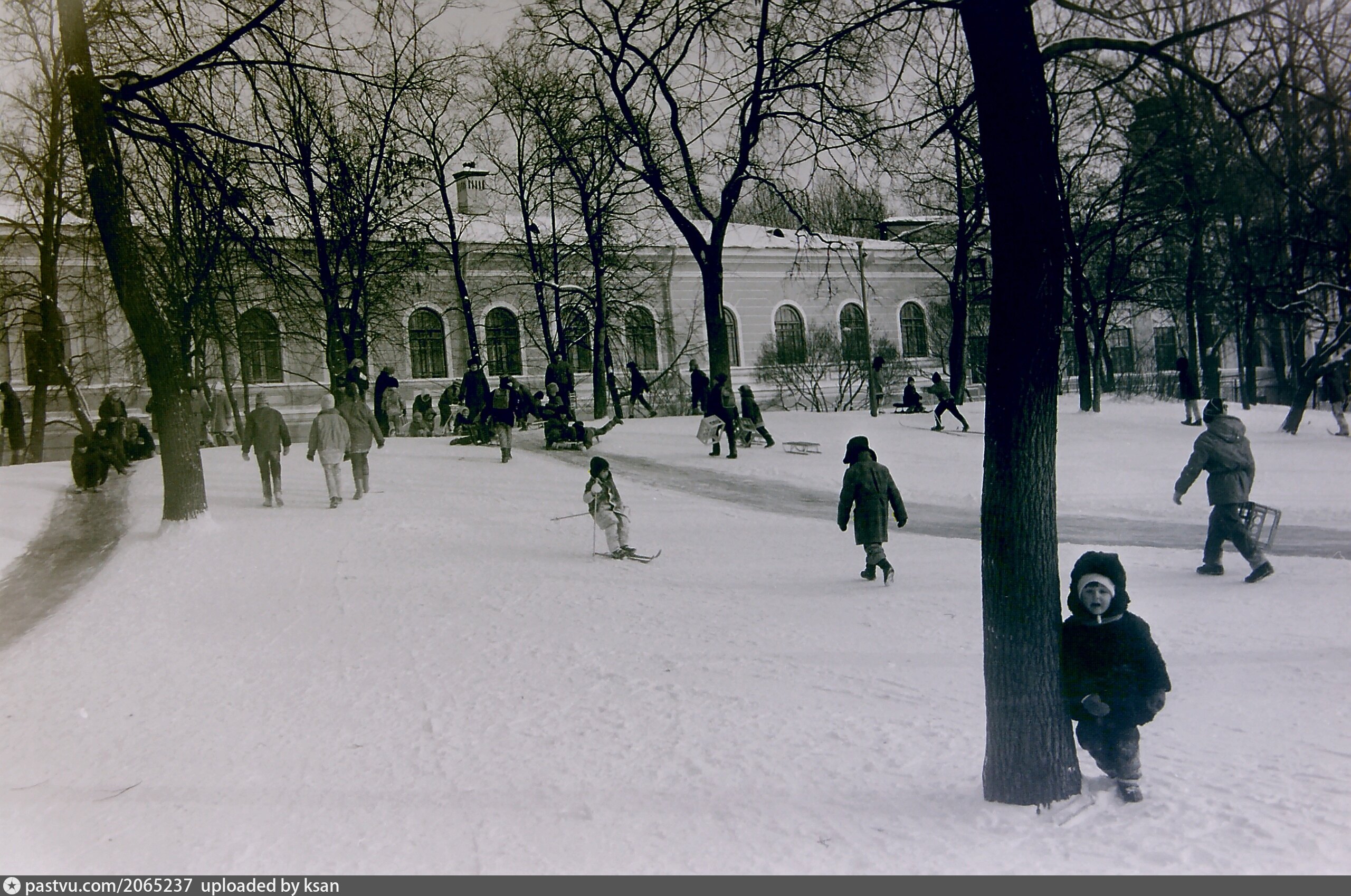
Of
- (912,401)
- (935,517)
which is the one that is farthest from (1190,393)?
(935,517)

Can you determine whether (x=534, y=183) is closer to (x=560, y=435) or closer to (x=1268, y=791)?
(x=560, y=435)

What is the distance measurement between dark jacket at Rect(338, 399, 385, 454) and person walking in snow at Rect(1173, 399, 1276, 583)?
413 inches

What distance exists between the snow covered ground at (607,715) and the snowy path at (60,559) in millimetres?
244

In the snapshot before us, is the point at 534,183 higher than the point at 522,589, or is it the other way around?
the point at 534,183

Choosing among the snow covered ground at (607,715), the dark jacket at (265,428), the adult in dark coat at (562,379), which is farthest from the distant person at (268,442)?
the adult in dark coat at (562,379)

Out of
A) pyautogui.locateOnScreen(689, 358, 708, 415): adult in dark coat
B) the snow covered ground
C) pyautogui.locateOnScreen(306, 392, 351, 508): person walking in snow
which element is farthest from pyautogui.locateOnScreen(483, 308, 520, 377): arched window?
the snow covered ground

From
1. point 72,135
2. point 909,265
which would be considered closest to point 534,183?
point 909,265

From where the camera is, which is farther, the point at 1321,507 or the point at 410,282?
the point at 410,282

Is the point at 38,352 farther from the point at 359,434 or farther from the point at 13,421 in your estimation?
the point at 359,434

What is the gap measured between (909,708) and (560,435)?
A: 47.8 ft

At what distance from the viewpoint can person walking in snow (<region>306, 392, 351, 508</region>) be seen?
13.9 meters
